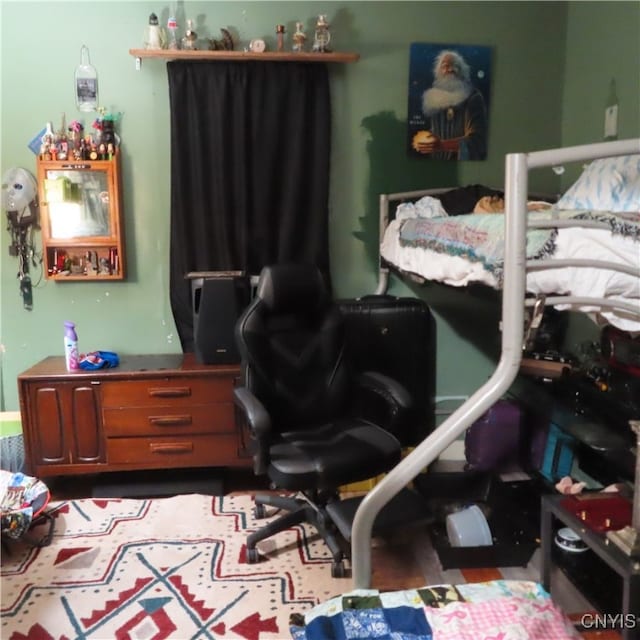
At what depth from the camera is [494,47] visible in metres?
3.15

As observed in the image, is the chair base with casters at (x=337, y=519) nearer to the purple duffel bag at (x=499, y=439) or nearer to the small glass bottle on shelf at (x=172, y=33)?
the purple duffel bag at (x=499, y=439)

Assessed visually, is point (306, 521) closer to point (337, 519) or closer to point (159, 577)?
point (337, 519)

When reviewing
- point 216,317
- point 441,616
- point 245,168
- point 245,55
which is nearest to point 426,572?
point 441,616

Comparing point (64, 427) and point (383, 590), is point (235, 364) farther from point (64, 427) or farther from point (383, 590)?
point (383, 590)

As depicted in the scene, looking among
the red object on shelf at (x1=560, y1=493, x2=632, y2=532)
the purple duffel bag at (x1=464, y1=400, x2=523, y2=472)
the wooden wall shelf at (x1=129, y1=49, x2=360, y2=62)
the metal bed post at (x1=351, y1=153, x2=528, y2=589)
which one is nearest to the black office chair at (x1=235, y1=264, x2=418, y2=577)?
the metal bed post at (x1=351, y1=153, x2=528, y2=589)

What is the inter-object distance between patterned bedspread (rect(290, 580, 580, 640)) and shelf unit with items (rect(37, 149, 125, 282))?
6.62 feet

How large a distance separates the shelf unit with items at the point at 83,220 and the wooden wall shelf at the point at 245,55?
50 cm

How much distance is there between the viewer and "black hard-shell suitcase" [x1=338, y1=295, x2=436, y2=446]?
9.64 ft

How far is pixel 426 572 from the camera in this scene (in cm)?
219

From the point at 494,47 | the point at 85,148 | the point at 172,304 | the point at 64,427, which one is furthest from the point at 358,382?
the point at 494,47

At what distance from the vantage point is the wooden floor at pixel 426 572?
6.67ft

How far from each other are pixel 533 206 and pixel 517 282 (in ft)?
2.32

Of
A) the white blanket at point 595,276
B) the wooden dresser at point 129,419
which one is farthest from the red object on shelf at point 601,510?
the wooden dresser at point 129,419

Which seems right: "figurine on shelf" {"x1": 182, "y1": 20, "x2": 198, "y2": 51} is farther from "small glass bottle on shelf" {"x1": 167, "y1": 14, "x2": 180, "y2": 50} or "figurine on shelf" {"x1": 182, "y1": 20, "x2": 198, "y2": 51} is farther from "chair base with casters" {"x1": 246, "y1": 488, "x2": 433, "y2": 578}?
"chair base with casters" {"x1": 246, "y1": 488, "x2": 433, "y2": 578}
